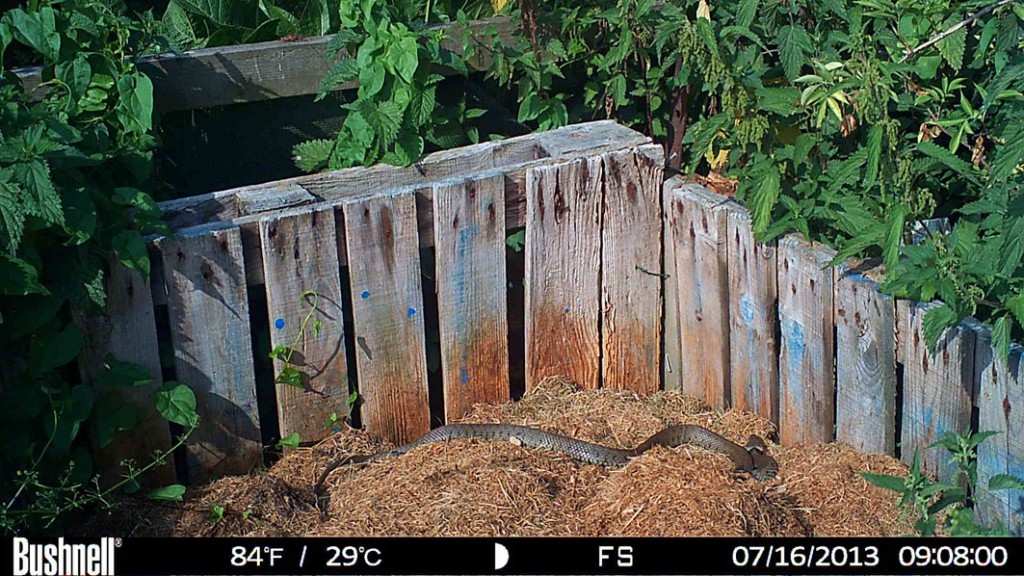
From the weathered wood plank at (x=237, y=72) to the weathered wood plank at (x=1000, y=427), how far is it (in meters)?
2.79

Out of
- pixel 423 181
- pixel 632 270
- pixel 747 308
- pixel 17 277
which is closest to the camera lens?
pixel 17 277

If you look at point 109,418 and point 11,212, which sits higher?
point 11,212

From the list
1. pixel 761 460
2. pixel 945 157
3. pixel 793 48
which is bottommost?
pixel 761 460

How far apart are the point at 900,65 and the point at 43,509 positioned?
3.49 m

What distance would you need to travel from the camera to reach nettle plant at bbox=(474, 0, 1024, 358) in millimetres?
4086

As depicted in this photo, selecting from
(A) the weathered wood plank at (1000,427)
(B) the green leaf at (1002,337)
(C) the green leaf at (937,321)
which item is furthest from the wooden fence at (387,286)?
(B) the green leaf at (1002,337)

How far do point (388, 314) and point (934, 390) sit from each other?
7.20 feet

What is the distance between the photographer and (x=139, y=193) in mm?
4379

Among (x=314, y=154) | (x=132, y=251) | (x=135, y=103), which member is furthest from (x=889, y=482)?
(x=135, y=103)

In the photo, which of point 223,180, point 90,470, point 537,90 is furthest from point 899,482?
point 223,180

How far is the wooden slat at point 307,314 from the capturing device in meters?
4.73

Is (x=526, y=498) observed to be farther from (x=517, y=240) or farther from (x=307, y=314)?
(x=517, y=240)

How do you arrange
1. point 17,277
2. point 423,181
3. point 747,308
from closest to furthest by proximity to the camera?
point 17,277, point 747,308, point 423,181

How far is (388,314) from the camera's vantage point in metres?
4.99
